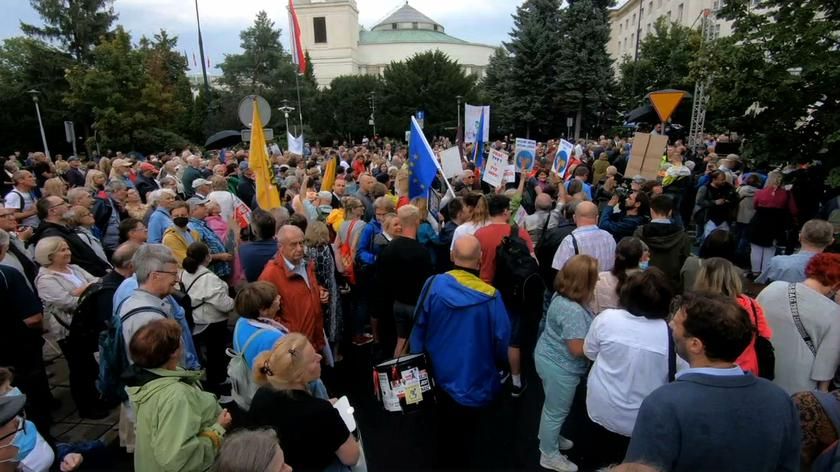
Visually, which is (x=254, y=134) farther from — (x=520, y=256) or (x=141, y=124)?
(x=141, y=124)

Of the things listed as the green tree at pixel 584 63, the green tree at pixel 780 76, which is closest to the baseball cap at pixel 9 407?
the green tree at pixel 780 76

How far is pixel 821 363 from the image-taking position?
314cm

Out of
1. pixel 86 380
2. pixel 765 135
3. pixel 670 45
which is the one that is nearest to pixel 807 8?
pixel 765 135

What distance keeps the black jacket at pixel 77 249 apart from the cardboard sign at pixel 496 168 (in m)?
5.49

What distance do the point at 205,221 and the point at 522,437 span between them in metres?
4.14

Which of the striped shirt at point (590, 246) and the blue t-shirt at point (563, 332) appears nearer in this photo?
the blue t-shirt at point (563, 332)

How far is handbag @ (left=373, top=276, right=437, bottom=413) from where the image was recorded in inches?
128

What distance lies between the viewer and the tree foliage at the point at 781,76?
19.3 ft

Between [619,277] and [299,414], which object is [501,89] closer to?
[619,277]

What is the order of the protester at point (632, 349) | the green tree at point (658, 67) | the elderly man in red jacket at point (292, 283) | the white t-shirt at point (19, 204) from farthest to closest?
the green tree at point (658, 67) < the white t-shirt at point (19, 204) < the elderly man in red jacket at point (292, 283) < the protester at point (632, 349)

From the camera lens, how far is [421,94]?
5366cm

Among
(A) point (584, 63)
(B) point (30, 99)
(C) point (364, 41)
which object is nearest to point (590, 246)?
(A) point (584, 63)

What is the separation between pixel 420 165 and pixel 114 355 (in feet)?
12.3

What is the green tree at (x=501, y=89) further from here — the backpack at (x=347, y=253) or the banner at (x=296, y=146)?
the backpack at (x=347, y=253)
